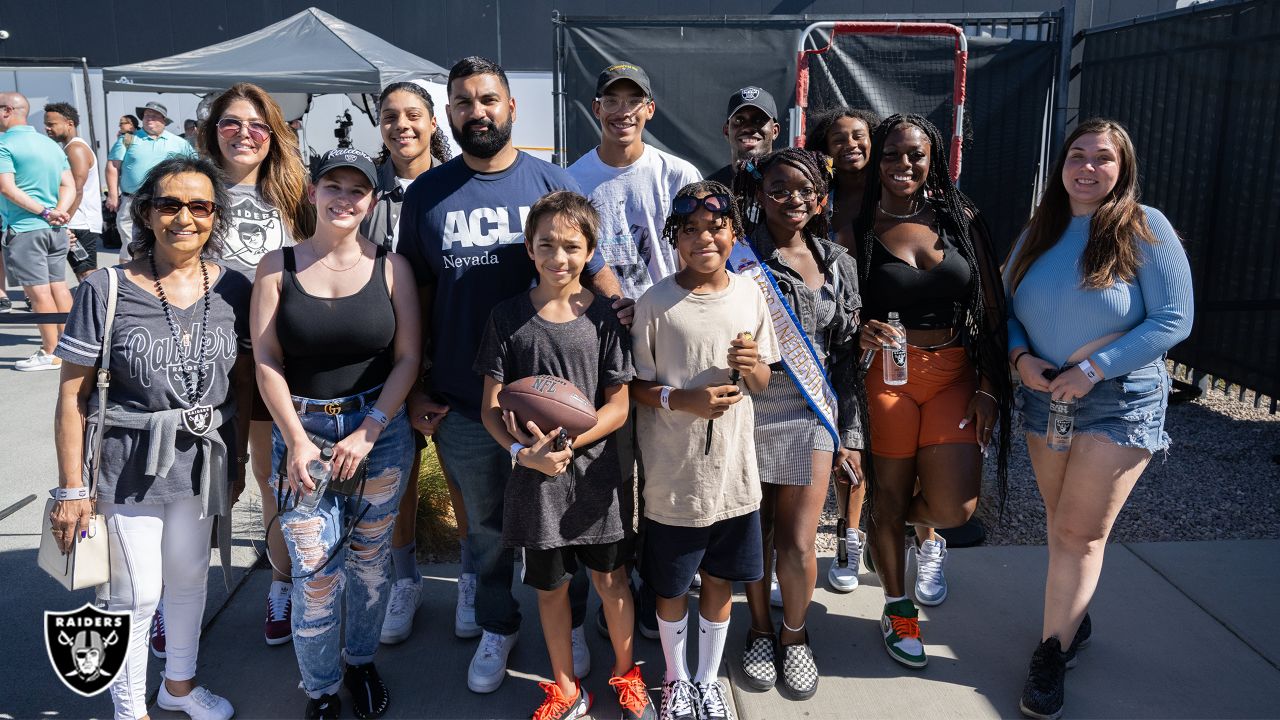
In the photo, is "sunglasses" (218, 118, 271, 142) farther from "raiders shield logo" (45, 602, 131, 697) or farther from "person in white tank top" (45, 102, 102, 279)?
"person in white tank top" (45, 102, 102, 279)

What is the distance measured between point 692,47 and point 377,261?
19.8 feet

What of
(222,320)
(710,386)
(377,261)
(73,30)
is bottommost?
(710,386)

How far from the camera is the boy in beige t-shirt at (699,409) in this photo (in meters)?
2.95

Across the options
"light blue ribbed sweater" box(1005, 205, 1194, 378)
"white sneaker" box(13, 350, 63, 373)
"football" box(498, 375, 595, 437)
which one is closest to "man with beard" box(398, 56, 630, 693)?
"football" box(498, 375, 595, 437)

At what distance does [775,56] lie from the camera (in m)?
8.44

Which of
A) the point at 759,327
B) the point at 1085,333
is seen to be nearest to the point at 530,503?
the point at 759,327

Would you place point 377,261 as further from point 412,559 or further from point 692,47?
point 692,47

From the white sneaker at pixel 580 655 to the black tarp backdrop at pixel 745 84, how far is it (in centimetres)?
569

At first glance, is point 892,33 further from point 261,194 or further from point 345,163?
point 345,163

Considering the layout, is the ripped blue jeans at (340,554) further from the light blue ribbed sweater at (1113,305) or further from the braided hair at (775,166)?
the light blue ribbed sweater at (1113,305)

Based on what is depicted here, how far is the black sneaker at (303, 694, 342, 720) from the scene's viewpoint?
3.12 meters

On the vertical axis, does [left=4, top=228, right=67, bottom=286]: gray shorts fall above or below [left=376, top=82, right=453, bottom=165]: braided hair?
below

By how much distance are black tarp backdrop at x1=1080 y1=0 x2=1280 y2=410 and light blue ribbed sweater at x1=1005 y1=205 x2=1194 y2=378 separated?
13.4ft

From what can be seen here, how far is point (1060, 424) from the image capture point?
3.16 m
